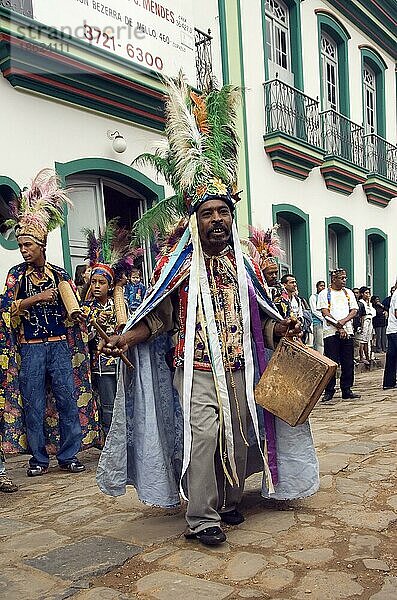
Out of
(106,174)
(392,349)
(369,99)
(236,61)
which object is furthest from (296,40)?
(392,349)

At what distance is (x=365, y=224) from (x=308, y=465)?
12.0 metres

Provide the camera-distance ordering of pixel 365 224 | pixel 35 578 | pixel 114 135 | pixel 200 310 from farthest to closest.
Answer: pixel 365 224 → pixel 114 135 → pixel 200 310 → pixel 35 578

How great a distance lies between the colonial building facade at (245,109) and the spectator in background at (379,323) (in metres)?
0.66

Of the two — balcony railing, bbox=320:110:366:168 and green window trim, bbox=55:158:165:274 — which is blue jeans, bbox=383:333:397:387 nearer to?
green window trim, bbox=55:158:165:274

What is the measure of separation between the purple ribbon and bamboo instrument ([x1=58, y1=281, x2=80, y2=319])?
67.8 inches

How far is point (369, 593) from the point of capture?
2.67 m

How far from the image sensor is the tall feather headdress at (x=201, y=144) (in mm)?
3564

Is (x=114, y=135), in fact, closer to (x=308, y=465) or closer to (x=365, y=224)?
(x=308, y=465)

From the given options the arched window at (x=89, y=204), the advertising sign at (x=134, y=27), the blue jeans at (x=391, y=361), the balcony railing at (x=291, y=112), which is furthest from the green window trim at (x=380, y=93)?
the arched window at (x=89, y=204)

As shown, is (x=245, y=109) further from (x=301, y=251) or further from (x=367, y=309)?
(x=367, y=309)

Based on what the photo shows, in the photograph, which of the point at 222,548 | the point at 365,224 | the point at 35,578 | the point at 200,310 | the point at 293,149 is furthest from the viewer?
the point at 365,224

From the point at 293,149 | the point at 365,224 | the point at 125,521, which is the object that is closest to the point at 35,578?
the point at 125,521

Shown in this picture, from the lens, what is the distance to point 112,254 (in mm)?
6309

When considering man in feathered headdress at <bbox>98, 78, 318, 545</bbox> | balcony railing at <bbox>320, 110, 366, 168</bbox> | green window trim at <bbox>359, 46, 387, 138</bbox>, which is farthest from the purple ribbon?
green window trim at <bbox>359, 46, 387, 138</bbox>
